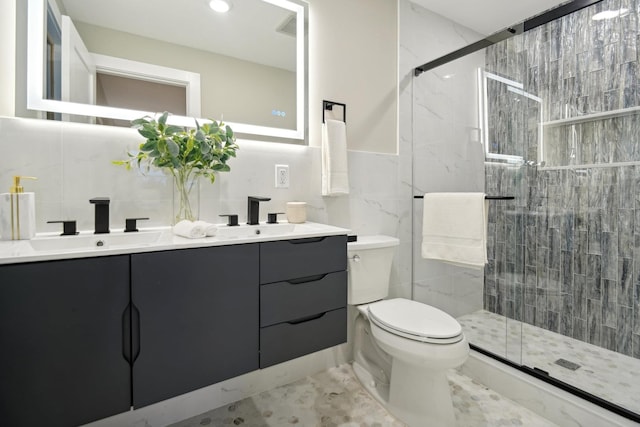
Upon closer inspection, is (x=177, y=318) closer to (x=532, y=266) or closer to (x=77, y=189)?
(x=77, y=189)

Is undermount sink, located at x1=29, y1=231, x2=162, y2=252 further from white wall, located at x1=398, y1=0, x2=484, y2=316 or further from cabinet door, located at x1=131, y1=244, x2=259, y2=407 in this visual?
white wall, located at x1=398, y1=0, x2=484, y2=316

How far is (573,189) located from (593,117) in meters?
0.46

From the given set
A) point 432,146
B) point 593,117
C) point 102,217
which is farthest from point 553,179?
point 102,217

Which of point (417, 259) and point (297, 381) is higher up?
point (417, 259)

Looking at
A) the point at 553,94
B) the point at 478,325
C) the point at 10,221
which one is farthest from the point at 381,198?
the point at 10,221

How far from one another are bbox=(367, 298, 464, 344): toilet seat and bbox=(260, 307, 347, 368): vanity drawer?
25cm

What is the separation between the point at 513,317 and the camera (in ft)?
6.52

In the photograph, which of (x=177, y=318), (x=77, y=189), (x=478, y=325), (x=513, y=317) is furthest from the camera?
(x=478, y=325)

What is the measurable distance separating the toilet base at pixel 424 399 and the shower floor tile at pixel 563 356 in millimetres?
573

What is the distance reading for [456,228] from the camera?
1.83 meters

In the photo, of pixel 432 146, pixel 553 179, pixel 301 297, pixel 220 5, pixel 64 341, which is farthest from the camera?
pixel 432 146

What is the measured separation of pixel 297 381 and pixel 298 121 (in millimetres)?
1469

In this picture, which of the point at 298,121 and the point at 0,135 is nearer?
the point at 0,135

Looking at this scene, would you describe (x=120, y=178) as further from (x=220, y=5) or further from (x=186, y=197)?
(x=220, y=5)
